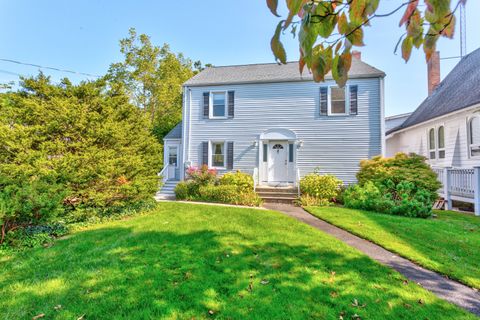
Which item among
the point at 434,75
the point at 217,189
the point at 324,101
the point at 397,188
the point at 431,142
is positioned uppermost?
the point at 434,75

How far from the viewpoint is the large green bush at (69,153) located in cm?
511

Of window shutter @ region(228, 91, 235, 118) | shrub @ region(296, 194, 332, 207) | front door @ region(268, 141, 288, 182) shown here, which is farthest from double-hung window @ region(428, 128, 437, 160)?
window shutter @ region(228, 91, 235, 118)

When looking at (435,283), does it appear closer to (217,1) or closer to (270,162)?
(217,1)

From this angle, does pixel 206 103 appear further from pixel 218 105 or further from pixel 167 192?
pixel 167 192

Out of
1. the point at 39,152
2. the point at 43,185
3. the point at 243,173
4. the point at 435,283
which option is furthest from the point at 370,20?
the point at 243,173

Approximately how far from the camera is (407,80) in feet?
35.9

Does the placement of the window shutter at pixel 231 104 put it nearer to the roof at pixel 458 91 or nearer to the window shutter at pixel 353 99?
the window shutter at pixel 353 99

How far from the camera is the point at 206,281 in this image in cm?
323

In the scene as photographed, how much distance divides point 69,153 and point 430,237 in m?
9.09

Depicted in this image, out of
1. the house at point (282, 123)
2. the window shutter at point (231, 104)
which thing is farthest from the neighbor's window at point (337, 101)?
the window shutter at point (231, 104)

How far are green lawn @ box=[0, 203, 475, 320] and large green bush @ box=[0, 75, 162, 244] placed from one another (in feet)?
4.19

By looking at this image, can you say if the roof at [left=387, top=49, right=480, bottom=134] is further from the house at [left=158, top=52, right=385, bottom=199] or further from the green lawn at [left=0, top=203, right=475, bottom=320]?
the green lawn at [left=0, top=203, right=475, bottom=320]

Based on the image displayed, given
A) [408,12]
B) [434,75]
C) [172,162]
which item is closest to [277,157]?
[172,162]

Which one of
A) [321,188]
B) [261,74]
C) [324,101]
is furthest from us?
[261,74]
